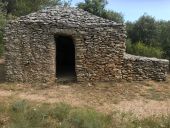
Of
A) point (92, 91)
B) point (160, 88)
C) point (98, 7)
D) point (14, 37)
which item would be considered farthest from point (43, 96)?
point (98, 7)

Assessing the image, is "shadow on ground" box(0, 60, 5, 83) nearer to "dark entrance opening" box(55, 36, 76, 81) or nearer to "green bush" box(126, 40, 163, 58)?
"dark entrance opening" box(55, 36, 76, 81)

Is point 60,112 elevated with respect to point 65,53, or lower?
lower

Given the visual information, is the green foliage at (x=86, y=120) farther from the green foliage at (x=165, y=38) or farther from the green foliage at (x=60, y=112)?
the green foliage at (x=165, y=38)

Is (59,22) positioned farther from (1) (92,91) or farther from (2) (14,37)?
(1) (92,91)

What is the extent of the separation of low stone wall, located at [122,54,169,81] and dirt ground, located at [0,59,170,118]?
332mm

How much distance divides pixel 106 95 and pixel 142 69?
2671mm

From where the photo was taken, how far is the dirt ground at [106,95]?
12766 millimetres

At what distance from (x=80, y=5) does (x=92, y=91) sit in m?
13.1

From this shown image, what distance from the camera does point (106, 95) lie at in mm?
14195

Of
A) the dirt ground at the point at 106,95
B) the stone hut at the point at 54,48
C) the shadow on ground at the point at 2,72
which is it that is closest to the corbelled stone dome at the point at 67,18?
the stone hut at the point at 54,48

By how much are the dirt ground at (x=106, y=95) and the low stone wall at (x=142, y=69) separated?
332mm

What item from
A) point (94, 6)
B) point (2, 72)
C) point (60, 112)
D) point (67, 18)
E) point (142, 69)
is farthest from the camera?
point (94, 6)

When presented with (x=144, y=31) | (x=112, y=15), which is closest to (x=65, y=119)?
(x=144, y=31)

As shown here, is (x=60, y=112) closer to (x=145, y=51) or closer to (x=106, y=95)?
(x=106, y=95)
